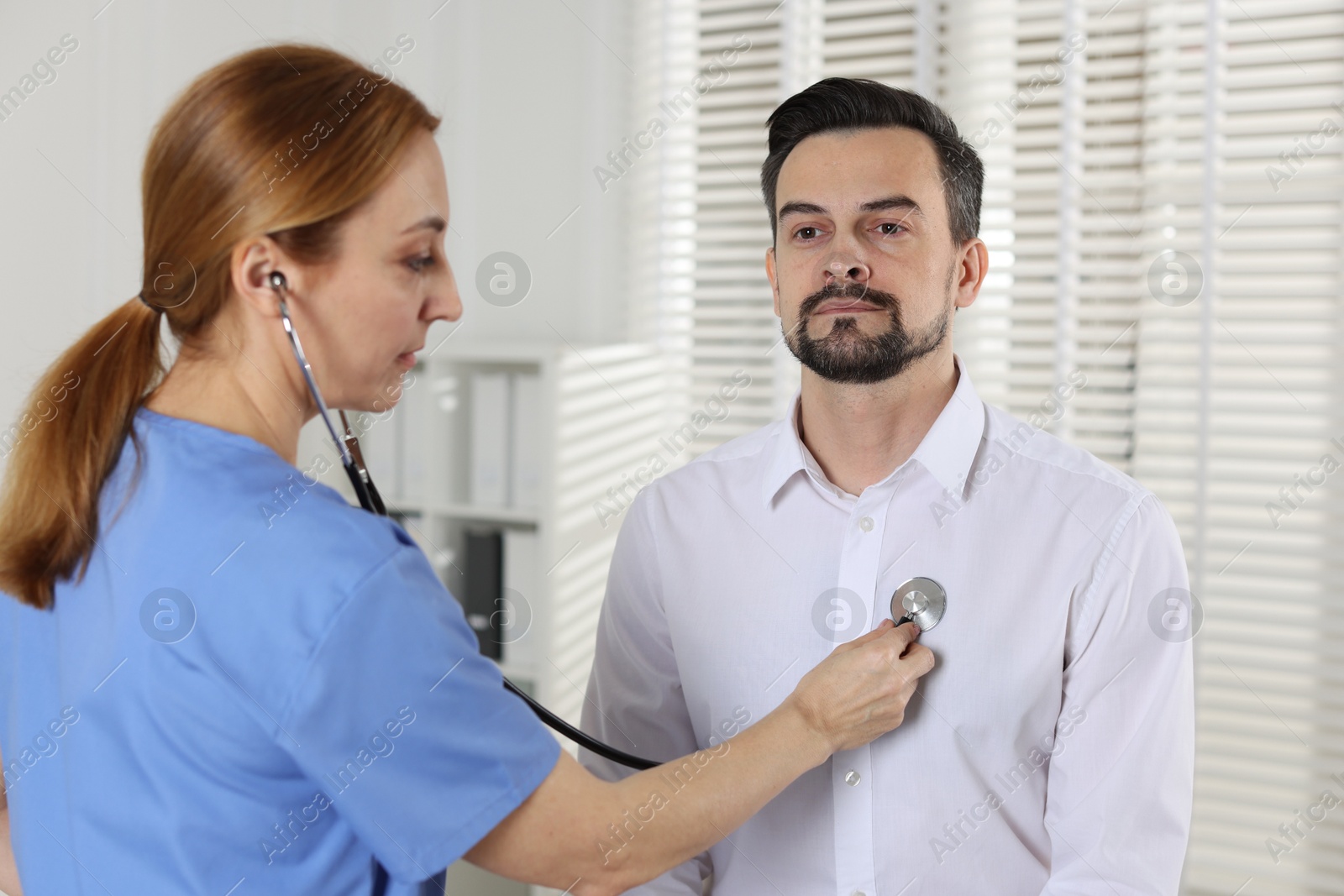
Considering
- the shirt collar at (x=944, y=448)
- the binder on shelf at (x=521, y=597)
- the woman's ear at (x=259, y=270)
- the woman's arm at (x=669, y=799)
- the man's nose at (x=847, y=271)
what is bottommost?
the binder on shelf at (x=521, y=597)

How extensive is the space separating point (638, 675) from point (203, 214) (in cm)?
88

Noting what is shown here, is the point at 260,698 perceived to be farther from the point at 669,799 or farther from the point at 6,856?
the point at 6,856

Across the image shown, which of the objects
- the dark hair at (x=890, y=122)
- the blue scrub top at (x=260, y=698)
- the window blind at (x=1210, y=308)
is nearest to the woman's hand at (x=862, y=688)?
the blue scrub top at (x=260, y=698)

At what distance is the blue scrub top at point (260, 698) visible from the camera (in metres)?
0.77

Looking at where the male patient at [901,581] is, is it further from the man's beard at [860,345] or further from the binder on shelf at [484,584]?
the binder on shelf at [484,584]

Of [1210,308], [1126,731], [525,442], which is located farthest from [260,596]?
[1210,308]

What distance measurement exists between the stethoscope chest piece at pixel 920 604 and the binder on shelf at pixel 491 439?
5.20 ft

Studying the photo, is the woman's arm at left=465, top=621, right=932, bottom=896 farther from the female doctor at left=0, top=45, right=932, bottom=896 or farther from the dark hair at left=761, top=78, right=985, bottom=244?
the dark hair at left=761, top=78, right=985, bottom=244

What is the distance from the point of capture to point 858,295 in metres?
1.35

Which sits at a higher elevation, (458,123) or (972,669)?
(458,123)

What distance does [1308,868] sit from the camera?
7.11 ft

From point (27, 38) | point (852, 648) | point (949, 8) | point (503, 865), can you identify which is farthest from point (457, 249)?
point (503, 865)

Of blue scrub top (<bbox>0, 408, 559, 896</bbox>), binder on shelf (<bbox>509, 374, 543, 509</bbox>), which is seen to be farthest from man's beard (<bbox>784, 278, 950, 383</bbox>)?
binder on shelf (<bbox>509, 374, 543, 509</bbox>)

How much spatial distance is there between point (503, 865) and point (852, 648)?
1.51 feet
